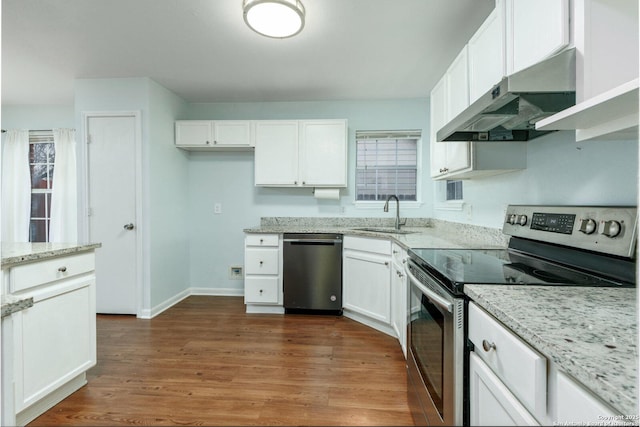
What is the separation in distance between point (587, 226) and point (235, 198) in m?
3.20

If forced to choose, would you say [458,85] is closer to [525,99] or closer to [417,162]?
[525,99]

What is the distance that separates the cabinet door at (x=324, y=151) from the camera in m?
3.21

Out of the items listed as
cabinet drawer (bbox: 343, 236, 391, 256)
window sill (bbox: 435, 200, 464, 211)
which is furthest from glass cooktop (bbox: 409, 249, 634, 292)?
window sill (bbox: 435, 200, 464, 211)

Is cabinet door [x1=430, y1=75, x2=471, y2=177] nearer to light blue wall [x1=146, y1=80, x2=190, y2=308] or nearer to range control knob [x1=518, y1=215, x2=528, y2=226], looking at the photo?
range control knob [x1=518, y1=215, x2=528, y2=226]

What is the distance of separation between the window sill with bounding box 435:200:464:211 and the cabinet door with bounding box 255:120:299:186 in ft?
5.10

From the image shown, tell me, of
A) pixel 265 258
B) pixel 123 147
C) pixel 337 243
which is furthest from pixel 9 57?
pixel 337 243

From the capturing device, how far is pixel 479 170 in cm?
183

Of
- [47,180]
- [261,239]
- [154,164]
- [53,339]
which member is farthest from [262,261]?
[47,180]

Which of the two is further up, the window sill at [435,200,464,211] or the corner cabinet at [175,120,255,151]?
the corner cabinet at [175,120,255,151]

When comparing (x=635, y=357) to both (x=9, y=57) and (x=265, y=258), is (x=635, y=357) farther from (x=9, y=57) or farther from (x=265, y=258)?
(x=9, y=57)

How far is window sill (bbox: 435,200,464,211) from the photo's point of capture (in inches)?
105

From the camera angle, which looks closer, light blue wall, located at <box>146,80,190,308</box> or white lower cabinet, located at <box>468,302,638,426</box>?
white lower cabinet, located at <box>468,302,638,426</box>

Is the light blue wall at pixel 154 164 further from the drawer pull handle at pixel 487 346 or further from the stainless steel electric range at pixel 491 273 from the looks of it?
the drawer pull handle at pixel 487 346

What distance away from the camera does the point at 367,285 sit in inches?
105
